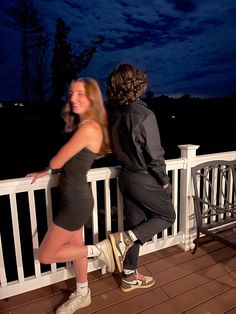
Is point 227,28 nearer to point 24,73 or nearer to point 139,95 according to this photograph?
point 24,73

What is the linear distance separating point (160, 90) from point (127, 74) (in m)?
20.3

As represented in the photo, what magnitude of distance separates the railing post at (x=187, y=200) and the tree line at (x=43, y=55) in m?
6.32

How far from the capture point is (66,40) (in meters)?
9.04

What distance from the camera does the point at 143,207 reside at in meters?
1.84

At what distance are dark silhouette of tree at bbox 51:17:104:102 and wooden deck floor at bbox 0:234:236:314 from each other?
22.1 ft

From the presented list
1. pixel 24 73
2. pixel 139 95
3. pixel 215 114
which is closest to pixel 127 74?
pixel 139 95

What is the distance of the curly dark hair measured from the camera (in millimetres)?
1555

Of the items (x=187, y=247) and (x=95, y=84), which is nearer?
(x=95, y=84)

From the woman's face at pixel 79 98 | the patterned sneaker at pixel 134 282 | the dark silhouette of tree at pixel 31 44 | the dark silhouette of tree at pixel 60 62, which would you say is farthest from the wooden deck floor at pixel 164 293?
the dark silhouette of tree at pixel 31 44

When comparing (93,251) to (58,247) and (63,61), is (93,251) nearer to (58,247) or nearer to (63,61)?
(58,247)

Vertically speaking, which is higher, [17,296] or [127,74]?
[127,74]

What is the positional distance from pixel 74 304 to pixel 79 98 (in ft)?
4.51

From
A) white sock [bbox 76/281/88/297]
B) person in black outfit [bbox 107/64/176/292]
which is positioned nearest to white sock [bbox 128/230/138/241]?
person in black outfit [bbox 107/64/176/292]

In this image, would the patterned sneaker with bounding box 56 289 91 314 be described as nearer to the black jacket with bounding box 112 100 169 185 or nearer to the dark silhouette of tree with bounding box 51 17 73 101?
the black jacket with bounding box 112 100 169 185
